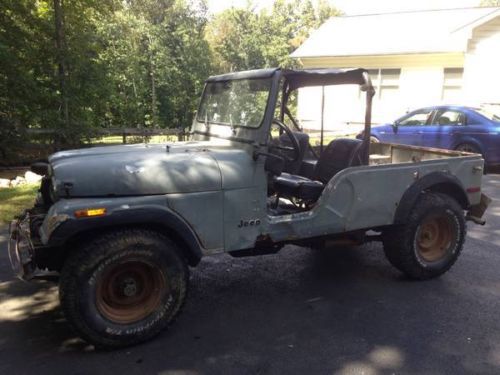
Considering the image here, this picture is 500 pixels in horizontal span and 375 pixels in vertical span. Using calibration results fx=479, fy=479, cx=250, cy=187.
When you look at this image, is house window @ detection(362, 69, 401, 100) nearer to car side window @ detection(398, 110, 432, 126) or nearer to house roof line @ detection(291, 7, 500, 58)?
house roof line @ detection(291, 7, 500, 58)

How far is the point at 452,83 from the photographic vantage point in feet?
59.0

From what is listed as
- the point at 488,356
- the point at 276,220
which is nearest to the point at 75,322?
the point at 276,220

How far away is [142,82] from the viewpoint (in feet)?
61.1

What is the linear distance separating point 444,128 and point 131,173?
9646 millimetres

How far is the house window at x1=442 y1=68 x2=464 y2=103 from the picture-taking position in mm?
17812

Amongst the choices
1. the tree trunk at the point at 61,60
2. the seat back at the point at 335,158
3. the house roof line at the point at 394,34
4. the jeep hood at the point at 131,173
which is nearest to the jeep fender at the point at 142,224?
the jeep hood at the point at 131,173

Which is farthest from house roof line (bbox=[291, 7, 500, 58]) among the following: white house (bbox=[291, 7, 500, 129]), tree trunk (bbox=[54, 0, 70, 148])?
tree trunk (bbox=[54, 0, 70, 148])

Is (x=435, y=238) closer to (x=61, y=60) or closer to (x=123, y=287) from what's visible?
(x=123, y=287)

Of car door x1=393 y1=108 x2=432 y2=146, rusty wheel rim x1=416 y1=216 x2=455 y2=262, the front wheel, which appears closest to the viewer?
the front wheel

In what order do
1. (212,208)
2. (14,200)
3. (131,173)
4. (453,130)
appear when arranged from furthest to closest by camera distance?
(453,130) → (14,200) → (212,208) → (131,173)

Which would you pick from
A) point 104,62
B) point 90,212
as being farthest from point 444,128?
point 90,212

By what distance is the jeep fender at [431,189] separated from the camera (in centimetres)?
448

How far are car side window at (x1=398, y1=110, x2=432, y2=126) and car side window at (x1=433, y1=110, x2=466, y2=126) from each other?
281mm

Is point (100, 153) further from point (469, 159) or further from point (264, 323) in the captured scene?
point (469, 159)
